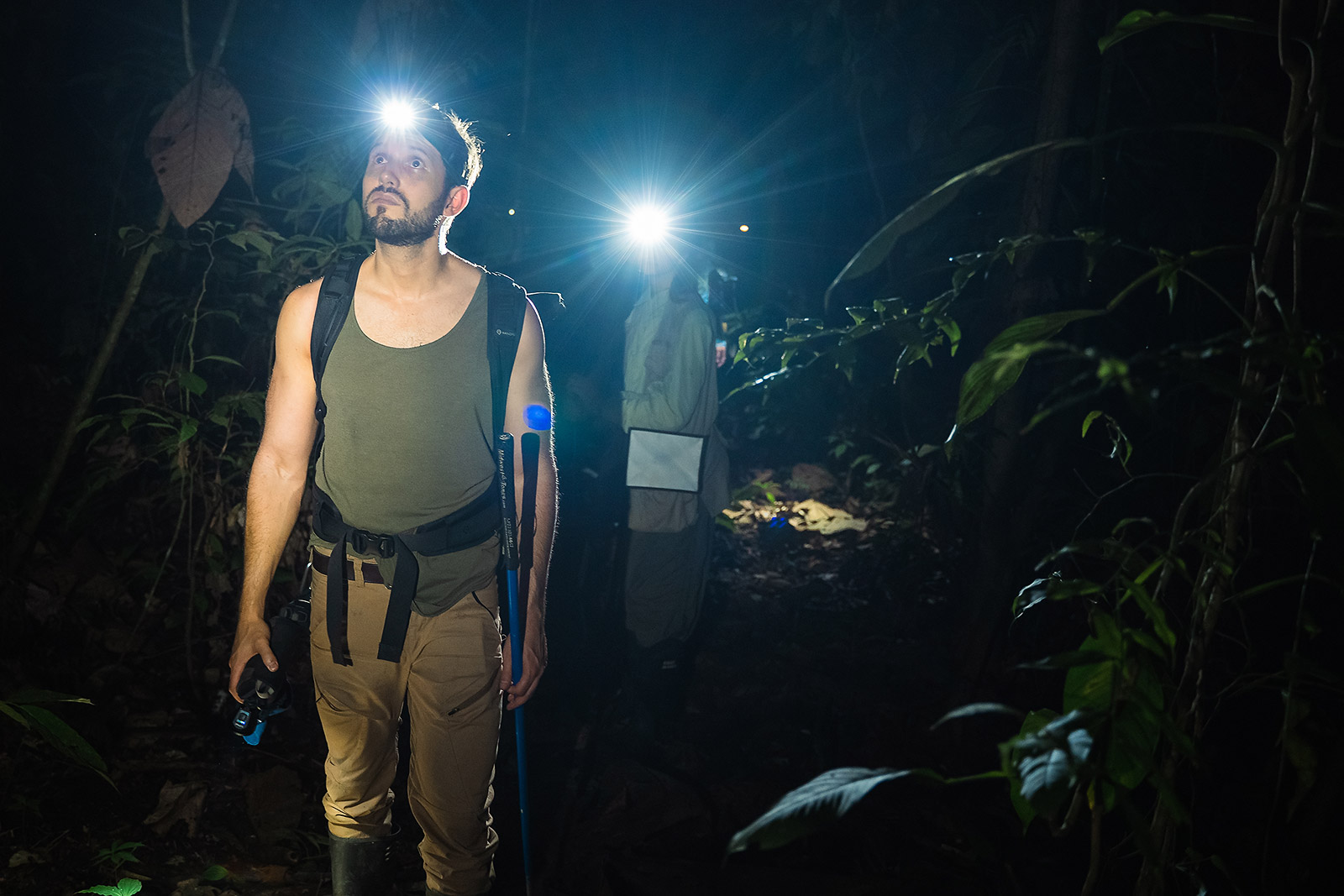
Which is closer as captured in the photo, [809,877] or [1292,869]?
[1292,869]

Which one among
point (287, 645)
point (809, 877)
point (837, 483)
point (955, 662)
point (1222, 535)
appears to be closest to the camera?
point (1222, 535)

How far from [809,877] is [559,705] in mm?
1779

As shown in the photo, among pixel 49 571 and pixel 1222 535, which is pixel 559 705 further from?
pixel 1222 535

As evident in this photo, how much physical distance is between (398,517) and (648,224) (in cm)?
301

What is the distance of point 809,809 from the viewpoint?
40.2 inches

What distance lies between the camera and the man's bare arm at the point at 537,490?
259 cm

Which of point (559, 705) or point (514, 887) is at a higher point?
point (559, 705)

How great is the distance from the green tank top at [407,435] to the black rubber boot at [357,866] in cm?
78

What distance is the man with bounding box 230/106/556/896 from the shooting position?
242 centimetres

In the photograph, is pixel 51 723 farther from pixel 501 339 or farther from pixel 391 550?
pixel 501 339

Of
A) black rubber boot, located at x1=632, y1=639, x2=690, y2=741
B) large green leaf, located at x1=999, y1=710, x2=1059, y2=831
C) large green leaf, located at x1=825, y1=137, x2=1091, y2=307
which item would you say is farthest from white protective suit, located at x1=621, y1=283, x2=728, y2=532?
large green leaf, located at x1=999, y1=710, x2=1059, y2=831

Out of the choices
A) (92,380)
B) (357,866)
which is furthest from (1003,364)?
(92,380)

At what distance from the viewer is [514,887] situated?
300 centimetres

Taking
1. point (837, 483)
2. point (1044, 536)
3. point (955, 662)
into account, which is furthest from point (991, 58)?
point (837, 483)
